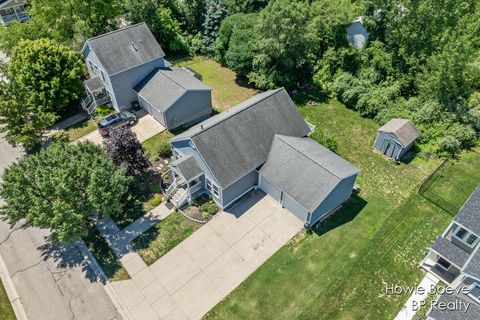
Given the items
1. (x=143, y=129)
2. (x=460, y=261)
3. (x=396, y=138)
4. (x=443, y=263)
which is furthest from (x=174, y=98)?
(x=460, y=261)

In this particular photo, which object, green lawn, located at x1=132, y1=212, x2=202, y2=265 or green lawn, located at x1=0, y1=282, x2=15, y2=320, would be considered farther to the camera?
green lawn, located at x1=132, y1=212, x2=202, y2=265

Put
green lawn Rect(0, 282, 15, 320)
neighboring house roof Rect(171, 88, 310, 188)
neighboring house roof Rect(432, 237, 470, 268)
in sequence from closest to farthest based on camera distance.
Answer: green lawn Rect(0, 282, 15, 320) < neighboring house roof Rect(432, 237, 470, 268) < neighboring house roof Rect(171, 88, 310, 188)

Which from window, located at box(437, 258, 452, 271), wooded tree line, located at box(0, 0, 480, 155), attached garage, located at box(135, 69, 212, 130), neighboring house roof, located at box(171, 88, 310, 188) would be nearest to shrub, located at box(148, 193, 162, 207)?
neighboring house roof, located at box(171, 88, 310, 188)

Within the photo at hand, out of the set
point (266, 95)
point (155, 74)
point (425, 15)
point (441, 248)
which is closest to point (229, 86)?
point (155, 74)

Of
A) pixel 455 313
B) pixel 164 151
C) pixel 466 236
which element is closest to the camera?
pixel 455 313

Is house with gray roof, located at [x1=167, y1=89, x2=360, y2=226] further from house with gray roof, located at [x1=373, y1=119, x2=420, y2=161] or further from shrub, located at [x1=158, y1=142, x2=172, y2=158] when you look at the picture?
house with gray roof, located at [x1=373, y1=119, x2=420, y2=161]

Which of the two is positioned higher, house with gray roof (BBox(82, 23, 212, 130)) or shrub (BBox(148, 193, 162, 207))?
house with gray roof (BBox(82, 23, 212, 130))

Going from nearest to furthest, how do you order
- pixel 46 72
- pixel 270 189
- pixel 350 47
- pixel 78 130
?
pixel 270 189 < pixel 46 72 < pixel 78 130 < pixel 350 47

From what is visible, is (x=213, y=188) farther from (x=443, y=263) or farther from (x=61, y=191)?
(x=443, y=263)
